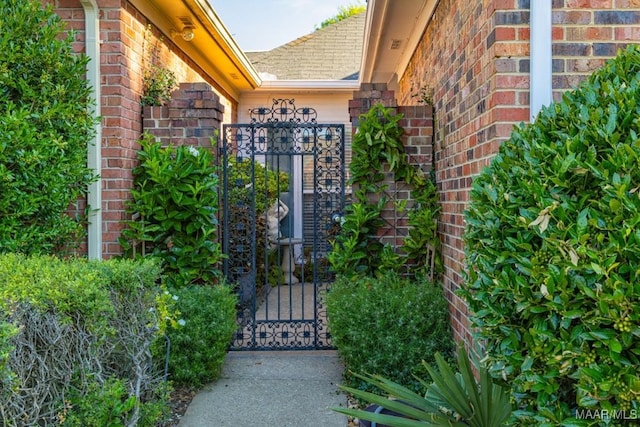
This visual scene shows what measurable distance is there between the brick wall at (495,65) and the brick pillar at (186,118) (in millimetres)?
2194

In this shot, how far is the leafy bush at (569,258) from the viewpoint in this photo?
1.51 metres

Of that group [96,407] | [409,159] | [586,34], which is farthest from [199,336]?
[586,34]

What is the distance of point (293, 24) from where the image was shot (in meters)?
29.3

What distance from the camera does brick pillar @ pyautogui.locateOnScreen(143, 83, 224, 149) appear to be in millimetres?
4520

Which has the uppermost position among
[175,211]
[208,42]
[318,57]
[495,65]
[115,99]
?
[318,57]

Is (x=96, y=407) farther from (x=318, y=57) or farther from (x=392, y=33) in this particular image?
(x=318, y=57)

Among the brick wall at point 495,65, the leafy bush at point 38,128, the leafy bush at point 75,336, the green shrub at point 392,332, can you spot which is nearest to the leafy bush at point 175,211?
the leafy bush at point 38,128

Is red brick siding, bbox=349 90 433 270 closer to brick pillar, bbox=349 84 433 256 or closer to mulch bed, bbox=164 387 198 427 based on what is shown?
brick pillar, bbox=349 84 433 256

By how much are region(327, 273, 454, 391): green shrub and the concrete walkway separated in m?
0.34

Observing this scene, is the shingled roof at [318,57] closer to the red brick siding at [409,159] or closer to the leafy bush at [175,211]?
the red brick siding at [409,159]

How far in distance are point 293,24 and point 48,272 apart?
29.2 metres

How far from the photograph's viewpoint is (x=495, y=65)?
2.68 metres

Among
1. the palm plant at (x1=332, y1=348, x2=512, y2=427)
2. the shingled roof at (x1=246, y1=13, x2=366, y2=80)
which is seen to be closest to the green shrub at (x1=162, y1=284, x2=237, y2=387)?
the palm plant at (x1=332, y1=348, x2=512, y2=427)

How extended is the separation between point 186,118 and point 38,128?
127 cm
